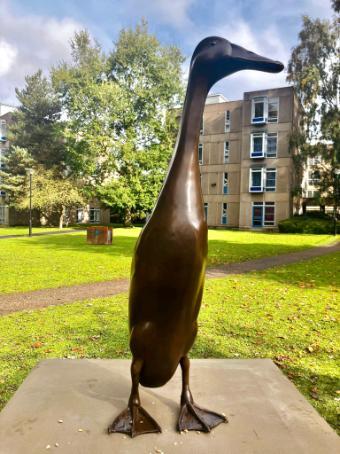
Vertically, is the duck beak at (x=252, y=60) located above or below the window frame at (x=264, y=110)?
below

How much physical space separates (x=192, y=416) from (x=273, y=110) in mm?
35347

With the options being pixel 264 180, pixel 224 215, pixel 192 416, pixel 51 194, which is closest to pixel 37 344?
pixel 192 416

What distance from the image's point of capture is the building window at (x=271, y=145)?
3456 centimetres

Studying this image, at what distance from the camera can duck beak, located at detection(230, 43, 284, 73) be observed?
8.97 ft

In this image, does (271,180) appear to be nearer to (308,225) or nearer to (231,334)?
(308,225)

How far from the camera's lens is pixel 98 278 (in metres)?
9.72

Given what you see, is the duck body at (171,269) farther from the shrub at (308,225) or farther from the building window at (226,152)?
the building window at (226,152)

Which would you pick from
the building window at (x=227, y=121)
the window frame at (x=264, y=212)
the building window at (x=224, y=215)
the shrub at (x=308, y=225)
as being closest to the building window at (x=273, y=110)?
the building window at (x=227, y=121)

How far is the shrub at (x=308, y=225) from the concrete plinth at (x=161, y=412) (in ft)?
91.1

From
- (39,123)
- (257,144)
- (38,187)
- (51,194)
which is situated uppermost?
(39,123)

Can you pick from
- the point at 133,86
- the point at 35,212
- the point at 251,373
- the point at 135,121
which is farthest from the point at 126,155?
the point at 251,373

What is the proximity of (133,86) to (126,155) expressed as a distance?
23.1ft

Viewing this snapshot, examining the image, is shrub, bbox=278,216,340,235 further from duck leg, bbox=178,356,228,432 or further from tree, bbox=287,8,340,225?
duck leg, bbox=178,356,228,432

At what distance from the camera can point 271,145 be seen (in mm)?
34750
